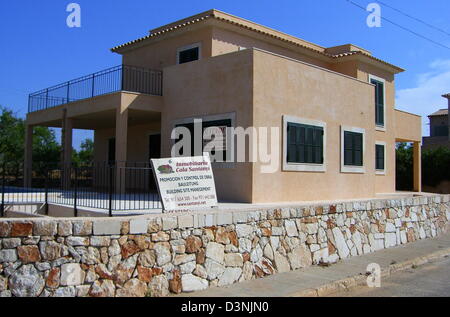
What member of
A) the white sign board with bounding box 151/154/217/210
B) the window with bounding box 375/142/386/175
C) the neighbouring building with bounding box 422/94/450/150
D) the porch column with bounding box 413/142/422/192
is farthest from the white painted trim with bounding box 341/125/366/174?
the neighbouring building with bounding box 422/94/450/150

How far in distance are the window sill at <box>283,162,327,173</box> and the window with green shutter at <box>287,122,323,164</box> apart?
10 cm

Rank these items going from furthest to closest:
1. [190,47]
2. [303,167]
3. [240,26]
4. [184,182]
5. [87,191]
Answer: [190,47]
[240,26]
[87,191]
[303,167]
[184,182]

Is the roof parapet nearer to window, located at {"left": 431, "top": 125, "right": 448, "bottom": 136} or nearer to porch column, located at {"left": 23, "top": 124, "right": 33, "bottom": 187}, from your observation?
porch column, located at {"left": 23, "top": 124, "right": 33, "bottom": 187}

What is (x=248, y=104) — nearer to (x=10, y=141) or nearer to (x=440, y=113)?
(x=10, y=141)

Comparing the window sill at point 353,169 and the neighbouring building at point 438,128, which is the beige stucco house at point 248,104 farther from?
the neighbouring building at point 438,128

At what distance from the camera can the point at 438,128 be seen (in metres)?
45.0

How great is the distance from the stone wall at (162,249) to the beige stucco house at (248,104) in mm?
3467

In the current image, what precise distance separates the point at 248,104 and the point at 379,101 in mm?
11077

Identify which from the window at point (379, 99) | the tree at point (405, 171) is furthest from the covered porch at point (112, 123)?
the tree at point (405, 171)

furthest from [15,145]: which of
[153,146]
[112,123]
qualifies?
[153,146]

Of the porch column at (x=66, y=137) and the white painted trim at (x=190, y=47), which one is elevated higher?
the white painted trim at (x=190, y=47)

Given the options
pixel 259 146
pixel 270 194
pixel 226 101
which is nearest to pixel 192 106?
pixel 226 101

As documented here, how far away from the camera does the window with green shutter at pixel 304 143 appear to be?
14141mm

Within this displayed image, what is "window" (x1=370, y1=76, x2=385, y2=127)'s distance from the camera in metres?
21.6
